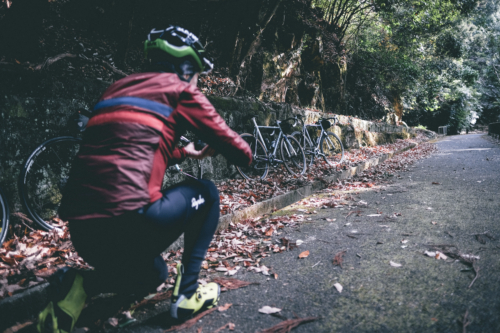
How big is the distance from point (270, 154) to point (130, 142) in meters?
5.95

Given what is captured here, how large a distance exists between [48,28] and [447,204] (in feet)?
27.8

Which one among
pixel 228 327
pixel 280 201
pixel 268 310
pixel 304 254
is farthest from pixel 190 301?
pixel 280 201

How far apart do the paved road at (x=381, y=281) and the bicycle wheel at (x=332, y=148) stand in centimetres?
611

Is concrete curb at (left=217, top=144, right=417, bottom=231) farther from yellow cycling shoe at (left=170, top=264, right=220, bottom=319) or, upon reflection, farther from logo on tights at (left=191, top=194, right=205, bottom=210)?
logo on tights at (left=191, top=194, right=205, bottom=210)

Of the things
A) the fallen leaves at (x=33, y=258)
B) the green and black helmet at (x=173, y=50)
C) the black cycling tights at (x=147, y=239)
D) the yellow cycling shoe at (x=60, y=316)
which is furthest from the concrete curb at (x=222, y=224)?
the green and black helmet at (x=173, y=50)

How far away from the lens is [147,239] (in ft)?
5.61

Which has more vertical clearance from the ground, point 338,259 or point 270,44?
point 270,44

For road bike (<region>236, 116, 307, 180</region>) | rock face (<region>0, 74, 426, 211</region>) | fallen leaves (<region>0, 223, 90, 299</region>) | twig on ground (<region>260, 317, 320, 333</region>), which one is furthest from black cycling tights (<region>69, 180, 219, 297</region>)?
road bike (<region>236, 116, 307, 180</region>)

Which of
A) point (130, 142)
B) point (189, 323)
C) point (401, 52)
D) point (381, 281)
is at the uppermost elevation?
point (401, 52)

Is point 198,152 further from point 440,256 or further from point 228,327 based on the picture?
point 440,256

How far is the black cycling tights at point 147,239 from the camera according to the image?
1.62 metres

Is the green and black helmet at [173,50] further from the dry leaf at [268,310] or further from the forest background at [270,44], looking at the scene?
the dry leaf at [268,310]

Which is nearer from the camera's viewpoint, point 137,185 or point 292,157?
point 137,185

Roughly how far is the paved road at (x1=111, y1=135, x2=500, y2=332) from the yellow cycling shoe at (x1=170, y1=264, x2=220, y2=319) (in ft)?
0.34
